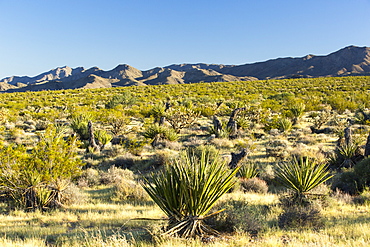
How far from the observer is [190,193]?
11.9 feet

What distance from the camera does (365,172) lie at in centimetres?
705

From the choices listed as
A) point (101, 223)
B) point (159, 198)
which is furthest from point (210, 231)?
point (101, 223)

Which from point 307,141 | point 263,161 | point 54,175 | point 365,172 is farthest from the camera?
point 307,141

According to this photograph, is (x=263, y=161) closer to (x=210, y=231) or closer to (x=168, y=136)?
(x=168, y=136)

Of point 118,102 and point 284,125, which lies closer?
point 284,125

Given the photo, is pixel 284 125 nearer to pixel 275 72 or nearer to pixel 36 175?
pixel 36 175

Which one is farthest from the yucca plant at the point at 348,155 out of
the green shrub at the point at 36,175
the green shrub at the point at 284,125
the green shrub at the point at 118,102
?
the green shrub at the point at 118,102

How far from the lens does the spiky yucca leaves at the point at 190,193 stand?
12.1ft

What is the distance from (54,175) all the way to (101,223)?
2.01 meters

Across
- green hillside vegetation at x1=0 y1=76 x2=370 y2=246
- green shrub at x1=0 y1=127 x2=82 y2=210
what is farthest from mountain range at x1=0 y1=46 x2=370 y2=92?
green shrub at x1=0 y1=127 x2=82 y2=210

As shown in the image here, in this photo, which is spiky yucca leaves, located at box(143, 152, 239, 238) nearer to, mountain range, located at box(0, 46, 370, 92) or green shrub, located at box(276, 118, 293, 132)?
green shrub, located at box(276, 118, 293, 132)

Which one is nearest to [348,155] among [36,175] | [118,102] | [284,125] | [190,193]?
[284,125]

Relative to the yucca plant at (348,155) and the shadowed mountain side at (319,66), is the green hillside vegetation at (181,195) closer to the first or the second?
the yucca plant at (348,155)

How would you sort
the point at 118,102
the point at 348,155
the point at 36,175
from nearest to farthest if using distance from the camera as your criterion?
the point at 36,175
the point at 348,155
the point at 118,102
